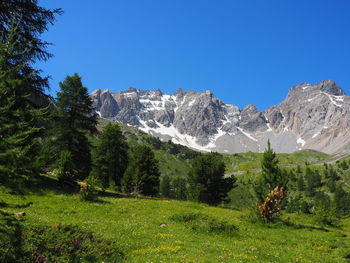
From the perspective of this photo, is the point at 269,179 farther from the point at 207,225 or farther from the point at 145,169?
the point at 145,169

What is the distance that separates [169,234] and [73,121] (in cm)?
2616

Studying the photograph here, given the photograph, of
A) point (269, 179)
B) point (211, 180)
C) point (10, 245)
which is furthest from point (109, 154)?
point (10, 245)

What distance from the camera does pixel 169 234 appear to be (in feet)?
54.2

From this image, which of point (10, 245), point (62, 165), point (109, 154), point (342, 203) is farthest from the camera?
point (342, 203)

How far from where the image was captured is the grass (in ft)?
40.8

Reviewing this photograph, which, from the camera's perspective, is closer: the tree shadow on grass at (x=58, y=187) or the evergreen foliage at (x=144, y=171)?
the tree shadow on grass at (x=58, y=187)

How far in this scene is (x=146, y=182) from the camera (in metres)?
58.8

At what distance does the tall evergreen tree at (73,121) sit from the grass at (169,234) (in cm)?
1119

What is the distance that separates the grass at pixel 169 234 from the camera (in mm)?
12445

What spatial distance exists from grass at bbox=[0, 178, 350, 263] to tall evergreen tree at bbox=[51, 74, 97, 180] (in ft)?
36.7

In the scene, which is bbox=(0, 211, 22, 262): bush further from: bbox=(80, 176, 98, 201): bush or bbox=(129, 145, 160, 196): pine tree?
bbox=(129, 145, 160, 196): pine tree

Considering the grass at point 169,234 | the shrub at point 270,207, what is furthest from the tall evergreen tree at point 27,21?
the shrub at point 270,207

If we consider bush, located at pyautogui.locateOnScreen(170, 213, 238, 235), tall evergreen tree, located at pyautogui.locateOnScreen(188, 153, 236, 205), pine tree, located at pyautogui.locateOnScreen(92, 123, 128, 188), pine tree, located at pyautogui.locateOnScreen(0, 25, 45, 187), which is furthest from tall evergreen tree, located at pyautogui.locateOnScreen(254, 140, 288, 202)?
pine tree, located at pyautogui.locateOnScreen(92, 123, 128, 188)

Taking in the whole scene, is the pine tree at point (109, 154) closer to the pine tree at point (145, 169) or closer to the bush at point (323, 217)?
the pine tree at point (145, 169)
